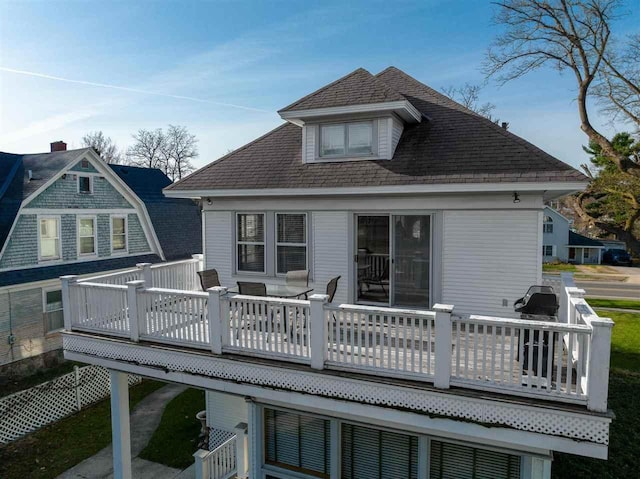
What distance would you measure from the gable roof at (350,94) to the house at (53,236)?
12.6m

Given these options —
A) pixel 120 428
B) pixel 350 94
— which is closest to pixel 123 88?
pixel 350 94

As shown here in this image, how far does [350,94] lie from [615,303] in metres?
22.5

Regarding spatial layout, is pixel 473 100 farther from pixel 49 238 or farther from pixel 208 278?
pixel 49 238

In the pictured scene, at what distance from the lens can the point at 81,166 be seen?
18.0 metres

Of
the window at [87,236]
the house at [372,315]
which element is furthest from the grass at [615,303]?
the window at [87,236]

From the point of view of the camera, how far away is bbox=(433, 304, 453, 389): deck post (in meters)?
5.21

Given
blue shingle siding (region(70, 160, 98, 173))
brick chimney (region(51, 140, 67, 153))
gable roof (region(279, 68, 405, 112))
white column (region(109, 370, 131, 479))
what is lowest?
white column (region(109, 370, 131, 479))

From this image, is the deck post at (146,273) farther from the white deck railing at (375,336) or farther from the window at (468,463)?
the window at (468,463)

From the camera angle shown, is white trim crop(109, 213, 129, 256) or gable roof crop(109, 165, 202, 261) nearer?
white trim crop(109, 213, 129, 256)

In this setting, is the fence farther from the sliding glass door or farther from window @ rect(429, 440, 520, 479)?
window @ rect(429, 440, 520, 479)

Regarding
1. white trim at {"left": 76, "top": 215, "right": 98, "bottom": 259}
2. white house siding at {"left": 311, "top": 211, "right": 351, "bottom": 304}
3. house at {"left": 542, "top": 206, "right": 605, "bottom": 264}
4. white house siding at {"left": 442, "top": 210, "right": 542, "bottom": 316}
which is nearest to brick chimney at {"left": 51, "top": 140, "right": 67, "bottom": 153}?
white trim at {"left": 76, "top": 215, "right": 98, "bottom": 259}

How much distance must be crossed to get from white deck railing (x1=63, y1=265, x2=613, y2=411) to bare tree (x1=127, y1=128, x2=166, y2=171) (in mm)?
41671

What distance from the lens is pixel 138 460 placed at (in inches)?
415

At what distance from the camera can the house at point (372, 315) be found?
521 cm
